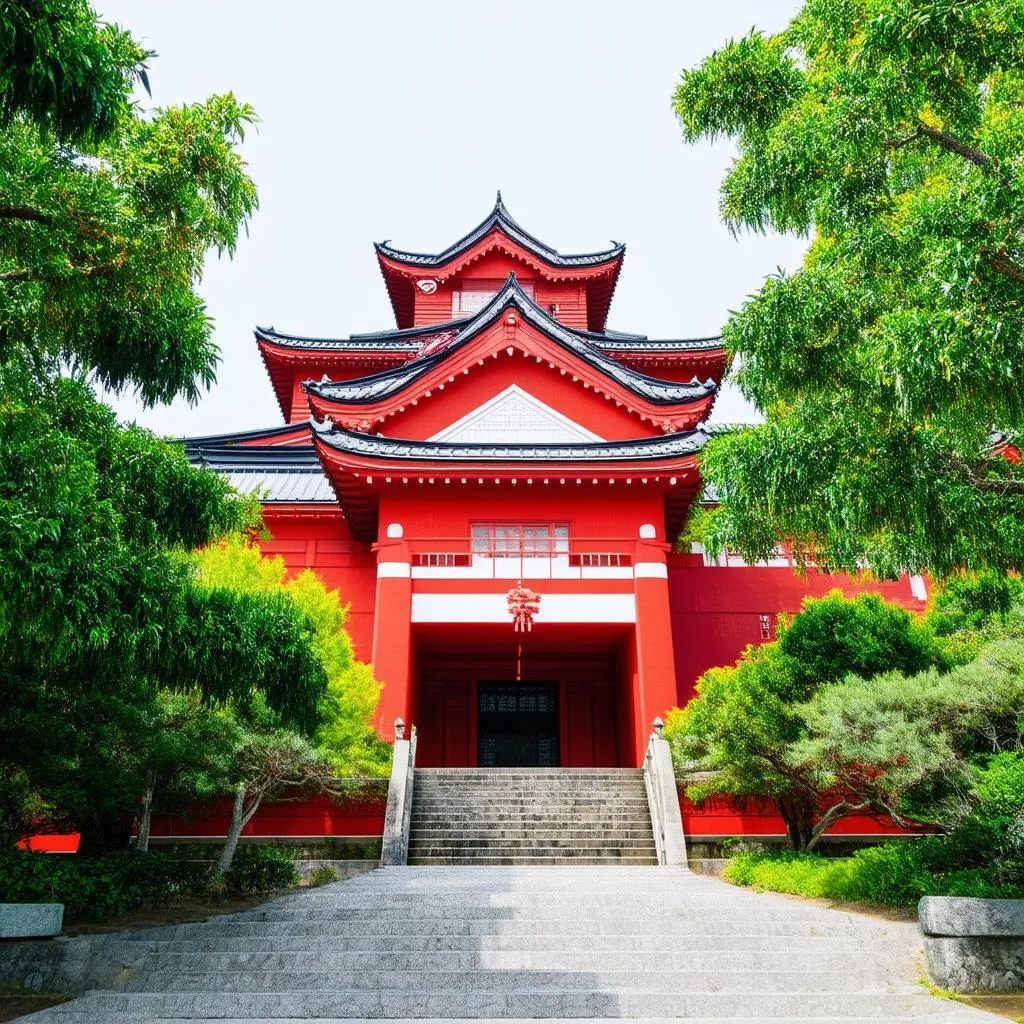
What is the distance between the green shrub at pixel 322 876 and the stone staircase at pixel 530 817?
152 centimetres

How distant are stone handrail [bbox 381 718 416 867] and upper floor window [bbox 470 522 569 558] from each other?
4.45 meters

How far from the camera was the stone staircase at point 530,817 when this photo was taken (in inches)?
479

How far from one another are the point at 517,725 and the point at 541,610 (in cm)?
432

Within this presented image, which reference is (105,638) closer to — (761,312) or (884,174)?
(761,312)

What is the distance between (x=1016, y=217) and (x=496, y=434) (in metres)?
13.6

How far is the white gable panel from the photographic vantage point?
731 inches

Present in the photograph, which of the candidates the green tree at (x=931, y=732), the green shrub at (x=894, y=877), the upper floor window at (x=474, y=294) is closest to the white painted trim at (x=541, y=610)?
the green shrub at (x=894, y=877)

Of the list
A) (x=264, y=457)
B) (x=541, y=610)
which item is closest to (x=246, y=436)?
(x=264, y=457)

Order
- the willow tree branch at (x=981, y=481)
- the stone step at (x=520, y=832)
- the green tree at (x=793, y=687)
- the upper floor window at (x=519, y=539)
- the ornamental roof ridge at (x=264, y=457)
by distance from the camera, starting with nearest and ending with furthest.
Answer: the willow tree branch at (x=981, y=481)
the green tree at (x=793, y=687)
the stone step at (x=520, y=832)
the upper floor window at (x=519, y=539)
the ornamental roof ridge at (x=264, y=457)

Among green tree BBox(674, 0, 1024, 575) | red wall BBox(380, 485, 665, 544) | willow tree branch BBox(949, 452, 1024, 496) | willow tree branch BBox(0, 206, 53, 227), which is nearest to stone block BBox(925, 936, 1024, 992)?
green tree BBox(674, 0, 1024, 575)

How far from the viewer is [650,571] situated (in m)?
16.2

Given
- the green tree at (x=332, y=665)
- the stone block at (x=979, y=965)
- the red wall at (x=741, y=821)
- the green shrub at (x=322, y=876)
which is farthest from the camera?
the red wall at (x=741, y=821)

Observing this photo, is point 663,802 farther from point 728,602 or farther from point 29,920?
point 29,920

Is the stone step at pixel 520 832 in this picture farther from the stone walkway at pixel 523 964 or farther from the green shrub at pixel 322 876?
the stone walkway at pixel 523 964
